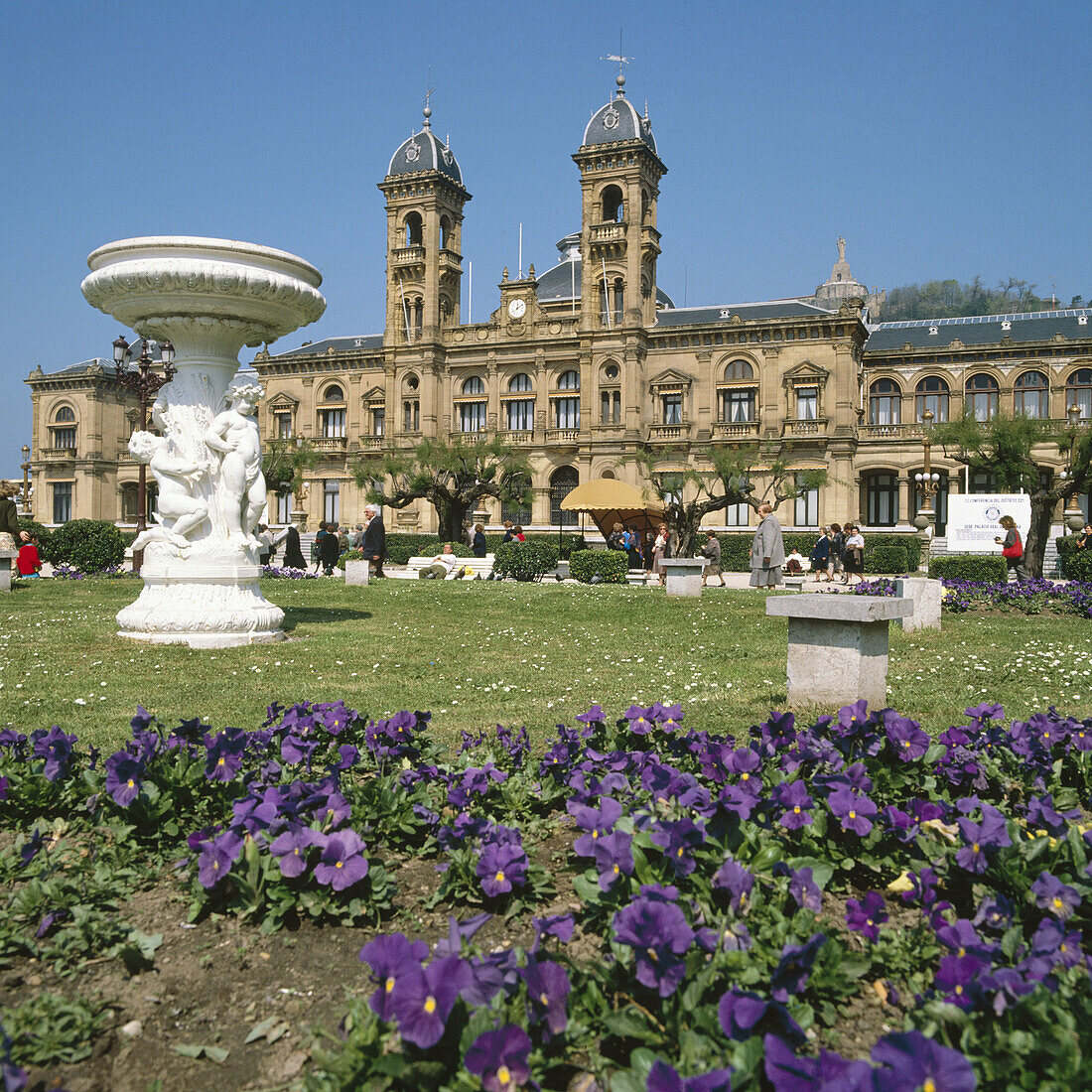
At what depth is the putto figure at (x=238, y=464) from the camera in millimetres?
9555

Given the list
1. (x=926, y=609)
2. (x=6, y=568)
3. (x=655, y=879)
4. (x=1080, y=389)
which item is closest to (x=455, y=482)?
(x=6, y=568)

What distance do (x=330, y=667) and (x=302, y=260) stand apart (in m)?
4.60

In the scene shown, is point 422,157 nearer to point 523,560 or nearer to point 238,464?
point 523,560

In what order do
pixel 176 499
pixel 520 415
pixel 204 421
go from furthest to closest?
pixel 520 415, pixel 204 421, pixel 176 499

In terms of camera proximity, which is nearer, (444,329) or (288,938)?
(288,938)

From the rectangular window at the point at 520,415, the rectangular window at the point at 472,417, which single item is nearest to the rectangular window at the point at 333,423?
the rectangular window at the point at 472,417

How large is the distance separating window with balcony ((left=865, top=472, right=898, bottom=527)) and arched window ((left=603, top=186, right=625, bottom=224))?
778 inches

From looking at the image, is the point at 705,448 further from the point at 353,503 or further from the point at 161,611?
the point at 161,611

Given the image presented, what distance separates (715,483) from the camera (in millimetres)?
46969

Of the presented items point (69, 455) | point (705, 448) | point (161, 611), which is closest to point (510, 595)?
point (161, 611)

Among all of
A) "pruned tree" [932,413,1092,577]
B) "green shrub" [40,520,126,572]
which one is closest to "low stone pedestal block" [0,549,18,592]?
"green shrub" [40,520,126,572]

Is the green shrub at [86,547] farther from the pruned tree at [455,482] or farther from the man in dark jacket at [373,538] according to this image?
the pruned tree at [455,482]

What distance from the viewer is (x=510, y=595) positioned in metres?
15.9

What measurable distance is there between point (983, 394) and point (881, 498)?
7682 millimetres
